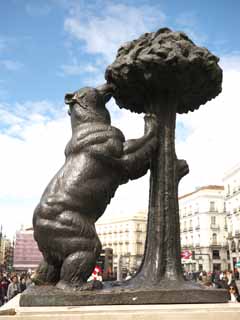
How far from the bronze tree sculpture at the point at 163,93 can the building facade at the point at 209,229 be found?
54.1 meters

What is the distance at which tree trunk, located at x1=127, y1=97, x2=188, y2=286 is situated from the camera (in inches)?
141

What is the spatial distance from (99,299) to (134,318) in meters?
0.49

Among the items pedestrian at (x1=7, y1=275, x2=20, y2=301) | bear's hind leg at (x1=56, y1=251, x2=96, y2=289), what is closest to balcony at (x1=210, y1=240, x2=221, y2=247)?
pedestrian at (x1=7, y1=275, x2=20, y2=301)

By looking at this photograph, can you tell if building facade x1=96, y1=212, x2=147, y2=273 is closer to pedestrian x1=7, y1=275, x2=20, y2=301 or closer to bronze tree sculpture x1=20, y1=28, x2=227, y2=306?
pedestrian x1=7, y1=275, x2=20, y2=301

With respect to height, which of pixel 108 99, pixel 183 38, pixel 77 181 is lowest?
pixel 77 181

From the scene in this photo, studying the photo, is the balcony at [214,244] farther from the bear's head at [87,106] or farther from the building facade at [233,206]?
the bear's head at [87,106]

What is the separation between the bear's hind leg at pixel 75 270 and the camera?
10.2ft

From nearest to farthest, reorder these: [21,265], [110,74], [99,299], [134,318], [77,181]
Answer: [134,318] < [99,299] < [77,181] < [110,74] < [21,265]

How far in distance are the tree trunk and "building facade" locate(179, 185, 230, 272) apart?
54.1m

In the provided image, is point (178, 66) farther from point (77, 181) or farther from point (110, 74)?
point (77, 181)

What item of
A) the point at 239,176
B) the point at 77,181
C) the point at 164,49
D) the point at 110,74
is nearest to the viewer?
the point at 77,181

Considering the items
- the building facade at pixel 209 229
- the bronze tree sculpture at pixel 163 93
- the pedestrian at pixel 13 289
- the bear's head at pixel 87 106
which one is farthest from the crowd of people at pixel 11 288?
the building facade at pixel 209 229

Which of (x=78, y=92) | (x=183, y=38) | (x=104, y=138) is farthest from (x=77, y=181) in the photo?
(x=183, y=38)

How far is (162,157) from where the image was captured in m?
3.96
